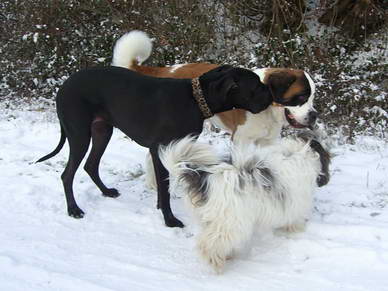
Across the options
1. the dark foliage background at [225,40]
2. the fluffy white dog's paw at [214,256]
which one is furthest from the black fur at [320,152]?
the dark foliage background at [225,40]

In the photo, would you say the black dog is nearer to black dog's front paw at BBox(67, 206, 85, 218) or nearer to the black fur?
black dog's front paw at BBox(67, 206, 85, 218)

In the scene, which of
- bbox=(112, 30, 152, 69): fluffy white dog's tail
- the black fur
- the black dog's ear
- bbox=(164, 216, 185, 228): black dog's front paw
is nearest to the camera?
the black fur

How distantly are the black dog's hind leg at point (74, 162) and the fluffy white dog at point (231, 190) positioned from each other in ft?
3.99

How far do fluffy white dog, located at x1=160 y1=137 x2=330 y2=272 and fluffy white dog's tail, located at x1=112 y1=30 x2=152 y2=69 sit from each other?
2.19 metres

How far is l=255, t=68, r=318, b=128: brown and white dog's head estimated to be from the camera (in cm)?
404

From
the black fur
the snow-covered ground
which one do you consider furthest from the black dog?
the black fur

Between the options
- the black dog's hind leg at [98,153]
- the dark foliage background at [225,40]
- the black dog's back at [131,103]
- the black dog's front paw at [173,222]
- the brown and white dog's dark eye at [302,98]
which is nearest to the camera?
the black dog's back at [131,103]

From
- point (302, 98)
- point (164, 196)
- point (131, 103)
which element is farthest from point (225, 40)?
point (164, 196)

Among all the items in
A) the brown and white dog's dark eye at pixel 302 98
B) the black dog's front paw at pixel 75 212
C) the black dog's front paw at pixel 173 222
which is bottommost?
the black dog's front paw at pixel 75 212

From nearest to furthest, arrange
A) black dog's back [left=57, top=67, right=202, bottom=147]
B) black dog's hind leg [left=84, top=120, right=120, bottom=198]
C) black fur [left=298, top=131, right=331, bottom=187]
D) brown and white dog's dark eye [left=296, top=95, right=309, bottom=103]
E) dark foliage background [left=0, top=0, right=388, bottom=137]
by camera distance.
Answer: black fur [left=298, top=131, right=331, bottom=187] < black dog's back [left=57, top=67, right=202, bottom=147] < brown and white dog's dark eye [left=296, top=95, right=309, bottom=103] < black dog's hind leg [left=84, top=120, right=120, bottom=198] < dark foliage background [left=0, top=0, right=388, bottom=137]

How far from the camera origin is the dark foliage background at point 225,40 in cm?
722

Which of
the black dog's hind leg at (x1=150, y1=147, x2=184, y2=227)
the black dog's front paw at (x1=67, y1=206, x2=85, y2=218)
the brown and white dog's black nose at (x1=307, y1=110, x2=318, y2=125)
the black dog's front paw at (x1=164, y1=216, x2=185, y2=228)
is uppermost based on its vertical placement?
the brown and white dog's black nose at (x1=307, y1=110, x2=318, y2=125)

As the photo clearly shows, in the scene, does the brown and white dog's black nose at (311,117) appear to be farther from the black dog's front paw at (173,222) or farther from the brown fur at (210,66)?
the black dog's front paw at (173,222)

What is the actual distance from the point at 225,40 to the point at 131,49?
12.0ft
